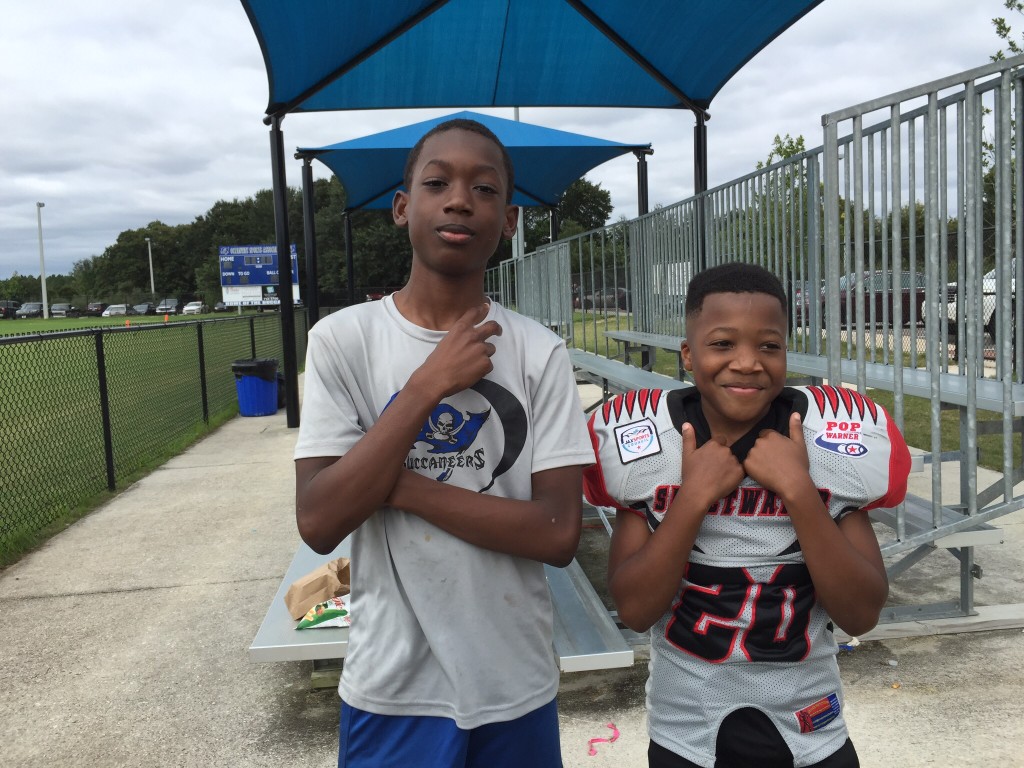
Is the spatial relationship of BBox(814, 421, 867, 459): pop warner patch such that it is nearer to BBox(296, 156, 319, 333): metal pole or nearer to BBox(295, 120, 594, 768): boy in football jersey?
BBox(295, 120, 594, 768): boy in football jersey

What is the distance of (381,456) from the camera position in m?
1.37

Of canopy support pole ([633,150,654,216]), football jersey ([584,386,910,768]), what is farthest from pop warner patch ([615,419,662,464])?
canopy support pole ([633,150,654,216])

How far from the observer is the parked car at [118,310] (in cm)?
7856

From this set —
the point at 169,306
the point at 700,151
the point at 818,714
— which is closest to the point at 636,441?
the point at 818,714

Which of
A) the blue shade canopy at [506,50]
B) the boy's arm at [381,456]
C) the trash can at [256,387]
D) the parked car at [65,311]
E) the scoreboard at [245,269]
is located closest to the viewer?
the boy's arm at [381,456]

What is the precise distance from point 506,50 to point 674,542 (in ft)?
22.9

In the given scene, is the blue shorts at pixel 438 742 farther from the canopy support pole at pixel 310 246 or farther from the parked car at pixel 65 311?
the parked car at pixel 65 311

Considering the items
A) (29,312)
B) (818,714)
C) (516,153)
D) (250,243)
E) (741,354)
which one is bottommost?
(818,714)

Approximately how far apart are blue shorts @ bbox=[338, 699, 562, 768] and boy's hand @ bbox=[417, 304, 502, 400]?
1.96 feet

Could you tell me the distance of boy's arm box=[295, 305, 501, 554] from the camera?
4.51 ft

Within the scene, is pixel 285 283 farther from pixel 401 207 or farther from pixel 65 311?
pixel 65 311

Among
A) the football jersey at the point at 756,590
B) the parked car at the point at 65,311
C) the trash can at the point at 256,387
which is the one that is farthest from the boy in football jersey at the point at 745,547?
the parked car at the point at 65,311

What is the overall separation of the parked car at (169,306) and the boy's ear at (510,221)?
77952 mm

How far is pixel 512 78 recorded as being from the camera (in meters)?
8.22
